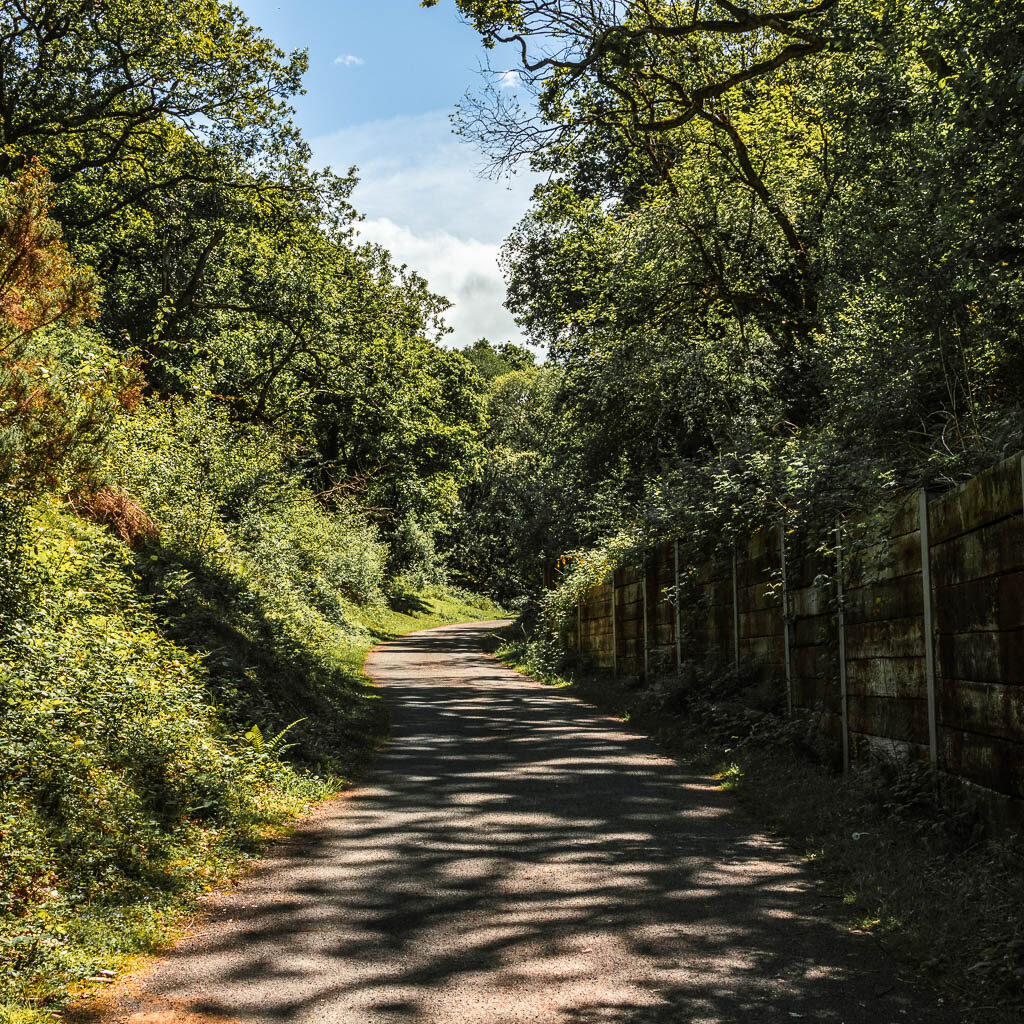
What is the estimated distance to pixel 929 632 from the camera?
21.2ft

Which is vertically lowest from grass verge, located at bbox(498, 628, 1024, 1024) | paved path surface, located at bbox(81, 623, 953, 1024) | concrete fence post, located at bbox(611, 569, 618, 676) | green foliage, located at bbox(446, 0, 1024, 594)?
paved path surface, located at bbox(81, 623, 953, 1024)

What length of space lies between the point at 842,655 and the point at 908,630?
1.40 m

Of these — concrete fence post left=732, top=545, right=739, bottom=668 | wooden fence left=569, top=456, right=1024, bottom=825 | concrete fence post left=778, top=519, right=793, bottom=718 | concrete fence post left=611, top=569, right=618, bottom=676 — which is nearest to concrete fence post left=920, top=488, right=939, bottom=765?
wooden fence left=569, top=456, right=1024, bottom=825

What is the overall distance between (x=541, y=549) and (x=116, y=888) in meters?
21.9

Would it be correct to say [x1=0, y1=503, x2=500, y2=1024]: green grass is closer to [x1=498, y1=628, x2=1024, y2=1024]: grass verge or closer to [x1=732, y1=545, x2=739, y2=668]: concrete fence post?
[x1=498, y1=628, x2=1024, y2=1024]: grass verge

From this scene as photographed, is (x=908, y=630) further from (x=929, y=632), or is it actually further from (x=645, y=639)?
(x=645, y=639)

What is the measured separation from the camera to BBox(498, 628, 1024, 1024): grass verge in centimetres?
414

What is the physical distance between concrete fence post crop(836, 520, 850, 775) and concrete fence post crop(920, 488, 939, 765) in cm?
140

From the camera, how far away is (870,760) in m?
7.30

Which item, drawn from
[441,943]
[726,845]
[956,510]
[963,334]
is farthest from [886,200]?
[441,943]

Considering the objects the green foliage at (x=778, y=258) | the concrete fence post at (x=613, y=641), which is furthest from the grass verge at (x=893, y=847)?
the concrete fence post at (x=613, y=641)

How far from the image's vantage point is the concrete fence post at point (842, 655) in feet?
26.2

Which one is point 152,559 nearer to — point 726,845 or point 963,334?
point 726,845

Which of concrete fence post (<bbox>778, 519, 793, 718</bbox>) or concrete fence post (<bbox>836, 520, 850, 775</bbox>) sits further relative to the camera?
concrete fence post (<bbox>778, 519, 793, 718</bbox>)
